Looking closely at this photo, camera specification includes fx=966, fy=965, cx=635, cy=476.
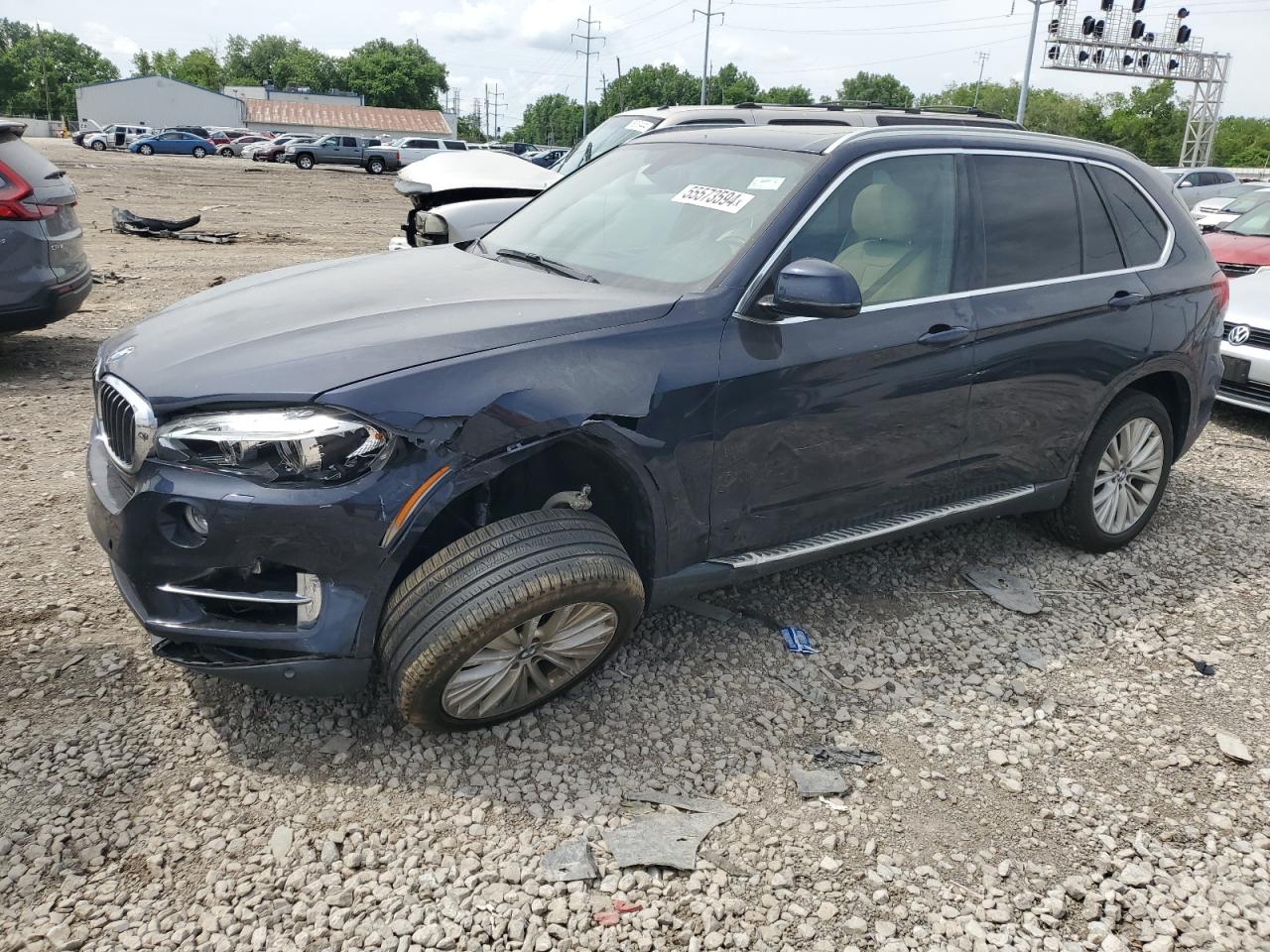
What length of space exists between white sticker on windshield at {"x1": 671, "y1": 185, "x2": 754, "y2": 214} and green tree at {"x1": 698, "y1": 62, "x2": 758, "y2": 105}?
11908 centimetres

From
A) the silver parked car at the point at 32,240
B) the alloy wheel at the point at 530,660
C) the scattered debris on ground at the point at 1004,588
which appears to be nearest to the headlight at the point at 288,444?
the alloy wheel at the point at 530,660

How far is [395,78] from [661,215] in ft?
413

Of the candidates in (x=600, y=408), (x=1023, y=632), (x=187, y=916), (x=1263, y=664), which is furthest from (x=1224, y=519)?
(x=187, y=916)

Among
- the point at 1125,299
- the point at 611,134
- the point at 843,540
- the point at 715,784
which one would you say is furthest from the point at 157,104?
the point at 715,784

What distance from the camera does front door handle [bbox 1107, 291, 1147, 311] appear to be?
13.4ft

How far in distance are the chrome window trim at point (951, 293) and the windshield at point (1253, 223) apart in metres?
6.53

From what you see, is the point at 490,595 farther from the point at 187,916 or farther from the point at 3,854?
the point at 3,854

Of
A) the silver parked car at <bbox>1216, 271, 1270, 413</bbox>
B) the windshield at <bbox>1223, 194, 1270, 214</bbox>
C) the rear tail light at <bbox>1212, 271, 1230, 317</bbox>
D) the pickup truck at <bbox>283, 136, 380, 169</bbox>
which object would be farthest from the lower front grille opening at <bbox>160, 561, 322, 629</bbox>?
the pickup truck at <bbox>283, 136, 380, 169</bbox>

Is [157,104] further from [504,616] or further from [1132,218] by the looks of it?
[504,616]

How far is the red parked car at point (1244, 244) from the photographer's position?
8688 millimetres

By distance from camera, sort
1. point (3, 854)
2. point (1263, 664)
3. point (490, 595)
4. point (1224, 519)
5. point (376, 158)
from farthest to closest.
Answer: point (376, 158) < point (1224, 519) < point (1263, 664) < point (490, 595) < point (3, 854)

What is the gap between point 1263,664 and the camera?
3736 millimetres

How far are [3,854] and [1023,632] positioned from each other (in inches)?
137

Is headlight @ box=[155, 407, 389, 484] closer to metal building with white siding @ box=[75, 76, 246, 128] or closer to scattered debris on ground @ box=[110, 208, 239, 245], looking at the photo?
scattered debris on ground @ box=[110, 208, 239, 245]
